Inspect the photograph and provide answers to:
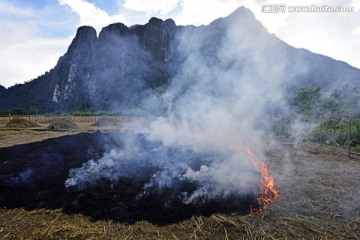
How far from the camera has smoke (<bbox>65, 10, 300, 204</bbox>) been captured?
7.89m

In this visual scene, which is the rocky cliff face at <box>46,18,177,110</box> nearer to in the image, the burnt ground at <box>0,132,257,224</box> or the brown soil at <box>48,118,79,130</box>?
the brown soil at <box>48,118,79,130</box>

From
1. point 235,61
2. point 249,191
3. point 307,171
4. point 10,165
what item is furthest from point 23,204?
point 235,61

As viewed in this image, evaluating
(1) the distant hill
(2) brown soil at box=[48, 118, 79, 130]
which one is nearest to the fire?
(2) brown soil at box=[48, 118, 79, 130]

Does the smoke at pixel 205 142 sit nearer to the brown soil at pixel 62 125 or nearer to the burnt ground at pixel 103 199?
the burnt ground at pixel 103 199

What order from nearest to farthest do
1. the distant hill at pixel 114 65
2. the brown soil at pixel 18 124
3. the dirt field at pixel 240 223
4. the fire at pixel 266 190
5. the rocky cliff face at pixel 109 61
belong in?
the dirt field at pixel 240 223, the fire at pixel 266 190, the brown soil at pixel 18 124, the distant hill at pixel 114 65, the rocky cliff face at pixel 109 61

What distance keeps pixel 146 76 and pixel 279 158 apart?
77860mm

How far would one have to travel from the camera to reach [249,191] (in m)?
7.18

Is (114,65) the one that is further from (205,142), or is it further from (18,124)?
(205,142)

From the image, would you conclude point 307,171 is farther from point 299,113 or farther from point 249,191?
point 299,113

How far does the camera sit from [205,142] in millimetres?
13898

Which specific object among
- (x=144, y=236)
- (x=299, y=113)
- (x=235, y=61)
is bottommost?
(x=144, y=236)

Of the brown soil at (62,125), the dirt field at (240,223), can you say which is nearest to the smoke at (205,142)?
the dirt field at (240,223)

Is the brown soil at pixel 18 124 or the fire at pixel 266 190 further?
the brown soil at pixel 18 124

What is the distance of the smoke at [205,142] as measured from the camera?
7.89 metres
